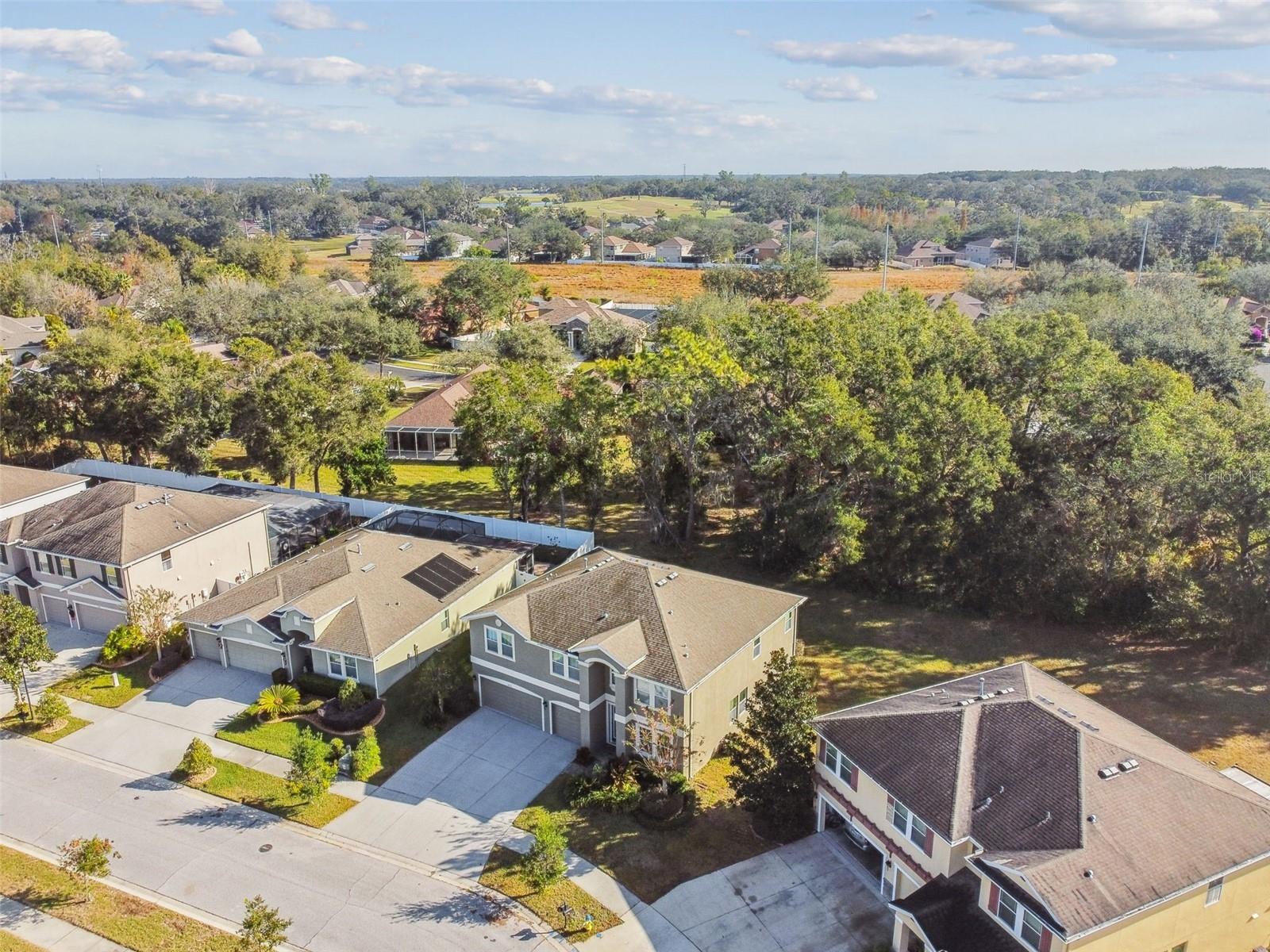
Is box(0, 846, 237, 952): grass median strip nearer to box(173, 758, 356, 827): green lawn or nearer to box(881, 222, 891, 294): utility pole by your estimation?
box(173, 758, 356, 827): green lawn

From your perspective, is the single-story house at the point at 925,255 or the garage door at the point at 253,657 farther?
the single-story house at the point at 925,255

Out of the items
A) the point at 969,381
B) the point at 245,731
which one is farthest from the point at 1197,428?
the point at 245,731

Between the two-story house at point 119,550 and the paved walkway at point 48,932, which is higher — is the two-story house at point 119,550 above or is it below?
Result: above

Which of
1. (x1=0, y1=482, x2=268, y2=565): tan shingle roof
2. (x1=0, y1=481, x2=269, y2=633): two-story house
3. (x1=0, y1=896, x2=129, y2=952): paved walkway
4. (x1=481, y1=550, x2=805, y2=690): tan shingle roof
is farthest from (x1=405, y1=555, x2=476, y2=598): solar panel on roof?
(x1=0, y1=896, x2=129, y2=952): paved walkway

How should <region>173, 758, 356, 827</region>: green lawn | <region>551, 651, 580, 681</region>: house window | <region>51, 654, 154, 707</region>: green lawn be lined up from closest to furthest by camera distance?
<region>173, 758, 356, 827</region>: green lawn
<region>551, 651, 580, 681</region>: house window
<region>51, 654, 154, 707</region>: green lawn

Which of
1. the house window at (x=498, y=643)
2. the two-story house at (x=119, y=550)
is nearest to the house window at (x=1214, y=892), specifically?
the house window at (x=498, y=643)

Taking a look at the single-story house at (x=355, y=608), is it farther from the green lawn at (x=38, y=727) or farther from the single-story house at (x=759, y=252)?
the single-story house at (x=759, y=252)
